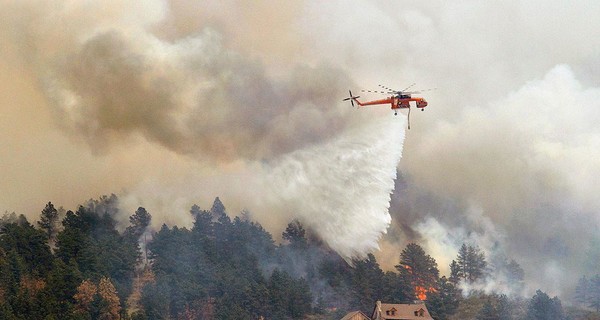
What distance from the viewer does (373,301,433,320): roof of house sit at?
511 ft

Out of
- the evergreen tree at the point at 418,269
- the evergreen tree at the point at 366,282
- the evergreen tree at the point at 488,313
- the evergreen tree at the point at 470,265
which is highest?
the evergreen tree at the point at 470,265

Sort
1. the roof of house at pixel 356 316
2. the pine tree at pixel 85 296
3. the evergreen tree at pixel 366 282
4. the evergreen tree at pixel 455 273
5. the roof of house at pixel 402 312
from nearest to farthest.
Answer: the pine tree at pixel 85 296 → the roof of house at pixel 356 316 → the roof of house at pixel 402 312 → the evergreen tree at pixel 366 282 → the evergreen tree at pixel 455 273

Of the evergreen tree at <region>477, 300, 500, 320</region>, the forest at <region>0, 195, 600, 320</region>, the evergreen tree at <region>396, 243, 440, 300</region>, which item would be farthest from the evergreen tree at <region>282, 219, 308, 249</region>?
the evergreen tree at <region>477, 300, 500, 320</region>

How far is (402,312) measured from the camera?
516 ft

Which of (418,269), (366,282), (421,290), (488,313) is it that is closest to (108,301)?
(366,282)

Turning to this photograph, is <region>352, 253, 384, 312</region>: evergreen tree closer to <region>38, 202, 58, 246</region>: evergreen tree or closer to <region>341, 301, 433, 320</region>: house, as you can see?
<region>341, 301, 433, 320</region>: house

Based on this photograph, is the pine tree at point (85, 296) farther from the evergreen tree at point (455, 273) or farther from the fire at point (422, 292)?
the evergreen tree at point (455, 273)

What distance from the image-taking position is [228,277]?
529ft

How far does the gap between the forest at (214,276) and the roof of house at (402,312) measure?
10.1ft

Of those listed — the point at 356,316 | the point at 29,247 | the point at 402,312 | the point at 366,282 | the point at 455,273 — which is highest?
the point at 455,273

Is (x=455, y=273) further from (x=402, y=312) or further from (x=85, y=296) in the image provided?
(x=85, y=296)

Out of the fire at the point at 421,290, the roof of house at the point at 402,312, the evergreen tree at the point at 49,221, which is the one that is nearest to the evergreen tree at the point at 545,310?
the roof of house at the point at 402,312

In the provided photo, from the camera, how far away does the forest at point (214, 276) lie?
15275cm

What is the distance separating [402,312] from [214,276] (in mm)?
27913
